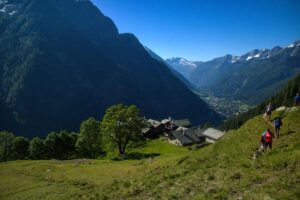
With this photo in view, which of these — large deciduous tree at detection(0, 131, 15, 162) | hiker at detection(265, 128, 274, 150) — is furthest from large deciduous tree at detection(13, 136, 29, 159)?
hiker at detection(265, 128, 274, 150)

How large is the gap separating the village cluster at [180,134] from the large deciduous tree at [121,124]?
3983cm

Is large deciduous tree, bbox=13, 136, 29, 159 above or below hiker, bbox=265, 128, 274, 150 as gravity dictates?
below

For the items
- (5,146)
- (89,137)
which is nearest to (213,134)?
(89,137)

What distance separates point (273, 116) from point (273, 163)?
17625mm

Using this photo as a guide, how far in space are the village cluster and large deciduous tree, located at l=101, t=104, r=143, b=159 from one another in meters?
39.8

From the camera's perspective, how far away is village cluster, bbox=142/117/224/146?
12297cm

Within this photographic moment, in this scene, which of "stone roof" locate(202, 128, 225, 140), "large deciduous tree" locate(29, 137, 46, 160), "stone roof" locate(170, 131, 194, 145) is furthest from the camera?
"stone roof" locate(202, 128, 225, 140)

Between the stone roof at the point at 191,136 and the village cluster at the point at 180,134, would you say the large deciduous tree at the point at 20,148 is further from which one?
the stone roof at the point at 191,136

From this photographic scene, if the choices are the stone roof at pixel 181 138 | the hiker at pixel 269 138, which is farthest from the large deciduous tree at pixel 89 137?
the hiker at pixel 269 138

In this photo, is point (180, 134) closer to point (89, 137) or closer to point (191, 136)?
point (191, 136)

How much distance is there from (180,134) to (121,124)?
50.7 metres

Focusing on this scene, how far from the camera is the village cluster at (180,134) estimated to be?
403ft

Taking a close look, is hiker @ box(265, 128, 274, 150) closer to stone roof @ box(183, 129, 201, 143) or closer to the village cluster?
the village cluster

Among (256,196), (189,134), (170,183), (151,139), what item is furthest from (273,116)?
(151,139)
